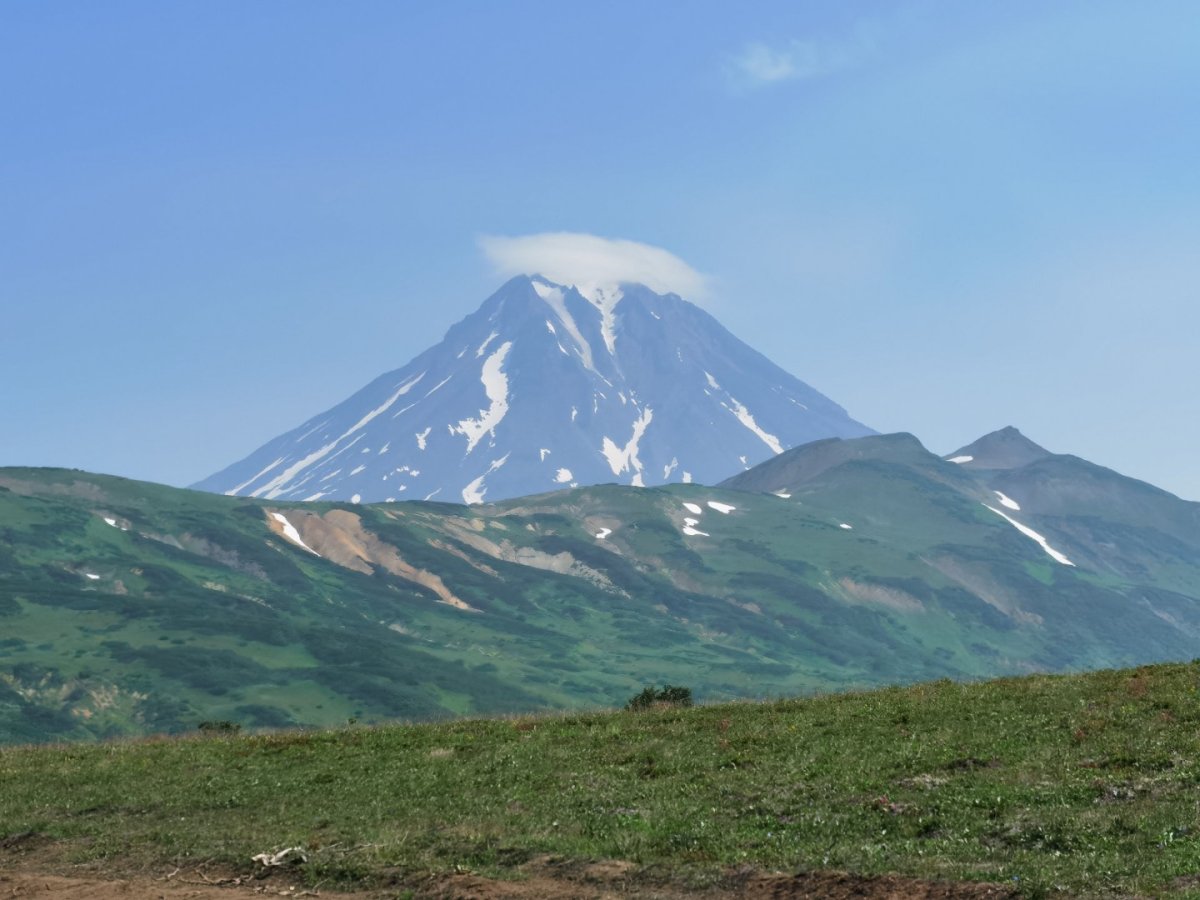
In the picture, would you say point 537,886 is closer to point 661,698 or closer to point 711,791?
point 711,791

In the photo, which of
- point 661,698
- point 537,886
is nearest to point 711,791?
point 537,886

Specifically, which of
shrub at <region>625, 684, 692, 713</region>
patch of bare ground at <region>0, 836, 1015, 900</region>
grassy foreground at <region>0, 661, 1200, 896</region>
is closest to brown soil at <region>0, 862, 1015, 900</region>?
patch of bare ground at <region>0, 836, 1015, 900</region>

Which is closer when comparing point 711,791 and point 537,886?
point 537,886

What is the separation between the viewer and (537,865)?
25.9 m

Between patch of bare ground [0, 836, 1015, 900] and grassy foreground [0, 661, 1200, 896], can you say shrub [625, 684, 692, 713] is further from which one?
patch of bare ground [0, 836, 1015, 900]

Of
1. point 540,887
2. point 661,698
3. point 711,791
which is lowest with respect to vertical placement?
point 661,698

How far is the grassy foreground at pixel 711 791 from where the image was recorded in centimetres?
2508

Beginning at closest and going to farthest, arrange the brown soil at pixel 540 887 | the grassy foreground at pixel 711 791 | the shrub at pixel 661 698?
the brown soil at pixel 540 887 → the grassy foreground at pixel 711 791 → the shrub at pixel 661 698

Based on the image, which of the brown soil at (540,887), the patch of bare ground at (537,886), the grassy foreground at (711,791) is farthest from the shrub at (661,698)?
the brown soil at (540,887)

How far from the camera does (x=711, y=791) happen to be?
31.7 metres

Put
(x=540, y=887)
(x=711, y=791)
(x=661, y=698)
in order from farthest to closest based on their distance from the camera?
1. (x=661, y=698)
2. (x=711, y=791)
3. (x=540, y=887)

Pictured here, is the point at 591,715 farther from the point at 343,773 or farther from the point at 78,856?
the point at 78,856

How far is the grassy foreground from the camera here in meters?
25.1

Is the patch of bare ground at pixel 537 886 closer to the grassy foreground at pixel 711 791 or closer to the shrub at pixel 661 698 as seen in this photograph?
the grassy foreground at pixel 711 791
